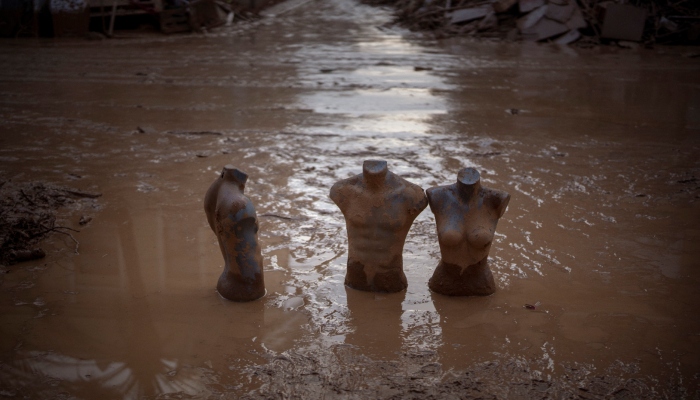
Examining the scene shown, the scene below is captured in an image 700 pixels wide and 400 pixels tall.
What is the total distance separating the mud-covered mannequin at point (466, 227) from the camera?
334 centimetres

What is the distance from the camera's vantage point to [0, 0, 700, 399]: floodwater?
2.87 metres

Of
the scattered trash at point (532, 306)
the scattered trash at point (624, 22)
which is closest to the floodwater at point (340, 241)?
the scattered trash at point (532, 306)

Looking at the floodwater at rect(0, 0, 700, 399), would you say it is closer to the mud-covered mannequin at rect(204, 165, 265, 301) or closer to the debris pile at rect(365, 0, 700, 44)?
the mud-covered mannequin at rect(204, 165, 265, 301)

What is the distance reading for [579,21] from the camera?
12234mm

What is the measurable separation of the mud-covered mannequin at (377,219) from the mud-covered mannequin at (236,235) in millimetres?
498

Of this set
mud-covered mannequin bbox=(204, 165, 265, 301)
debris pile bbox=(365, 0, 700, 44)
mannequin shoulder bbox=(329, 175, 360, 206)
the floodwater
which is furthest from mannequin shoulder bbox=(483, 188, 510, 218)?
debris pile bbox=(365, 0, 700, 44)

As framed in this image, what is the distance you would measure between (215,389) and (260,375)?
206mm

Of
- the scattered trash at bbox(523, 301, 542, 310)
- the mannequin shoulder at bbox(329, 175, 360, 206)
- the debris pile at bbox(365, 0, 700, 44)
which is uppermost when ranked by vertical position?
the debris pile at bbox(365, 0, 700, 44)

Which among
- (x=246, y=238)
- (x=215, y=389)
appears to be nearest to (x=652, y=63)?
(x=246, y=238)

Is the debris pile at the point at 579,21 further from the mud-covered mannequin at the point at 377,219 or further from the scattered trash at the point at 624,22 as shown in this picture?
the mud-covered mannequin at the point at 377,219

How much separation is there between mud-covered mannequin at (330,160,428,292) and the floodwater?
13 centimetres

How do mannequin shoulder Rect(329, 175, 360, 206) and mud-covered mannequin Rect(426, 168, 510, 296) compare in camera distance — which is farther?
mannequin shoulder Rect(329, 175, 360, 206)

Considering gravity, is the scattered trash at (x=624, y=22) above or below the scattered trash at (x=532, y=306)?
above

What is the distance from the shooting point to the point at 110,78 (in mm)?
8719
